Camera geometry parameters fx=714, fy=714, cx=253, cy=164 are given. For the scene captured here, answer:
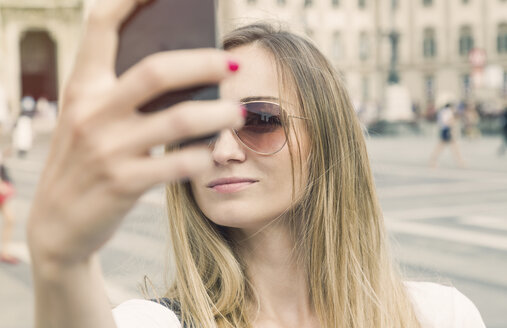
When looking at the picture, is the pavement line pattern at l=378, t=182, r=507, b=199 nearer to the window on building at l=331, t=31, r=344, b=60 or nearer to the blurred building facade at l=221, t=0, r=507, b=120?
the blurred building facade at l=221, t=0, r=507, b=120

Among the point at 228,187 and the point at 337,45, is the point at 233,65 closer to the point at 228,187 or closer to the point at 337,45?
the point at 228,187

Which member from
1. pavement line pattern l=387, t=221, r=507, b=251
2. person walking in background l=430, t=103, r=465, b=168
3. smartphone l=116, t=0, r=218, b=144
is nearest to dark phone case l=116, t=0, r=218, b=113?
smartphone l=116, t=0, r=218, b=144

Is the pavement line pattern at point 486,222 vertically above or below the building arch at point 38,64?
below

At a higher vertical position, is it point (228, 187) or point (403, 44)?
point (403, 44)

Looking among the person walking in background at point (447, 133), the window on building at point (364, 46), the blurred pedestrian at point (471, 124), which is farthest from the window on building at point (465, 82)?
the person walking in background at point (447, 133)

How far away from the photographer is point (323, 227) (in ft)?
6.19

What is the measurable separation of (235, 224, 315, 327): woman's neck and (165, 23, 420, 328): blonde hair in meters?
0.02

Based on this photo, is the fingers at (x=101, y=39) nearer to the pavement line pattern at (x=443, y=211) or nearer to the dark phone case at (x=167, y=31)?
the dark phone case at (x=167, y=31)

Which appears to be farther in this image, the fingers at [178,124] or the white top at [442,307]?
the white top at [442,307]

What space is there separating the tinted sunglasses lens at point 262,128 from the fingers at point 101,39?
42.2 inches

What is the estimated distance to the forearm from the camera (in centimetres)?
77

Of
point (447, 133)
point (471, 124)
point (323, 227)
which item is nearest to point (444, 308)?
point (323, 227)

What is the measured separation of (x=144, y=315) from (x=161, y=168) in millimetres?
790

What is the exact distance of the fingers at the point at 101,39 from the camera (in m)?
0.69
